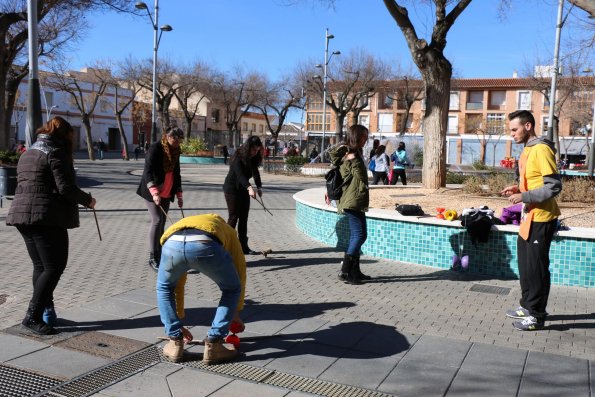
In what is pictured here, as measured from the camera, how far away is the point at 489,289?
620 cm

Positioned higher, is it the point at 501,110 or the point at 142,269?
the point at 501,110

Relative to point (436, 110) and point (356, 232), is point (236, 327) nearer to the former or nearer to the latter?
point (356, 232)

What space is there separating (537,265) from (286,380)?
2398mm

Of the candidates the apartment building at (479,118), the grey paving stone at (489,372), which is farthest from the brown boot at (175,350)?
the apartment building at (479,118)

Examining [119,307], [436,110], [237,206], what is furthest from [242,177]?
[436,110]

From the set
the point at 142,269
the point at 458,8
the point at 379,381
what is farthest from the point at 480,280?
the point at 458,8

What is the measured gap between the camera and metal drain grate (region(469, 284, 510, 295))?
607 centimetres

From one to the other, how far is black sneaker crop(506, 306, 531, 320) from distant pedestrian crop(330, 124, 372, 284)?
170 cm

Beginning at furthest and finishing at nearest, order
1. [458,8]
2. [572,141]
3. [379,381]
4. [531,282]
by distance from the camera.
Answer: [572,141]
[458,8]
[531,282]
[379,381]

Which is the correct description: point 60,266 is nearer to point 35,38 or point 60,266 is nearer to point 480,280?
point 480,280

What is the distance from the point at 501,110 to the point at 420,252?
61.5 metres

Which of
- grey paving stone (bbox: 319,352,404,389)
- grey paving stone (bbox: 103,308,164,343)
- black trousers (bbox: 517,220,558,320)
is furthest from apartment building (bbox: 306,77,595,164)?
grey paving stone (bbox: 319,352,404,389)

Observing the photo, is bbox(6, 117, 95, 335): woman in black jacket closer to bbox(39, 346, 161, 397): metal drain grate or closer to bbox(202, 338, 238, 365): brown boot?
bbox(39, 346, 161, 397): metal drain grate

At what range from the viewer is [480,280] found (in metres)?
6.59
